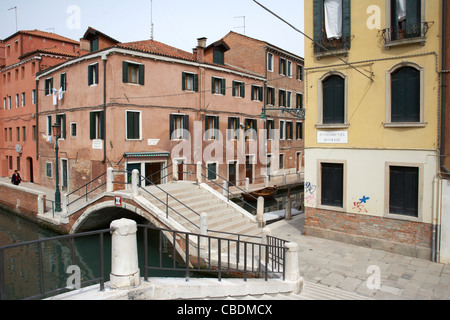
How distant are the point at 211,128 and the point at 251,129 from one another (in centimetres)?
443

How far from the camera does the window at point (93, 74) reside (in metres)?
18.3

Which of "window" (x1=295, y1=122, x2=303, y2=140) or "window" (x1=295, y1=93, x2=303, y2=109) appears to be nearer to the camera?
"window" (x1=295, y1=93, x2=303, y2=109)

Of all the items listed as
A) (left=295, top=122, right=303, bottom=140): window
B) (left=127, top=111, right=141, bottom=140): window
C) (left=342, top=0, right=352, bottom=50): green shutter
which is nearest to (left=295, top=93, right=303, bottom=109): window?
Result: (left=295, top=122, right=303, bottom=140): window

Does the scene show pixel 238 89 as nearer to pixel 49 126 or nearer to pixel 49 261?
pixel 49 126

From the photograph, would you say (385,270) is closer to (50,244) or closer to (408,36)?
(408,36)

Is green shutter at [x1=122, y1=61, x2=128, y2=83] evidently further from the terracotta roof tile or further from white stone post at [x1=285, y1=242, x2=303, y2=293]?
the terracotta roof tile

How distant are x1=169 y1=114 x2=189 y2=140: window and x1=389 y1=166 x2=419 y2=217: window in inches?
516

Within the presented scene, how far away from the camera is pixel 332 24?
35.0 feet

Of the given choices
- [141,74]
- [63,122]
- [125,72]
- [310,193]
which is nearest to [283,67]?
[141,74]

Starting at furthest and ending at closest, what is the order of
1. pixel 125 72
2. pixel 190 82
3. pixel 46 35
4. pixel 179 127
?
pixel 46 35
pixel 190 82
pixel 179 127
pixel 125 72

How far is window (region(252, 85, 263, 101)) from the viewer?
2603cm

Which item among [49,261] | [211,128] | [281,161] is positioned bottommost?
[49,261]

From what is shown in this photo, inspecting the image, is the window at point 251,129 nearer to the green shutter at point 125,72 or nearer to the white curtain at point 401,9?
the green shutter at point 125,72

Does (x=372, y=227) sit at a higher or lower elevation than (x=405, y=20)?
lower
